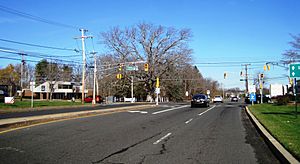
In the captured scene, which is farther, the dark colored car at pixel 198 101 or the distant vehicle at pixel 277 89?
the distant vehicle at pixel 277 89

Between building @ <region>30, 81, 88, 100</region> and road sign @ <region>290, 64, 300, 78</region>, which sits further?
building @ <region>30, 81, 88, 100</region>

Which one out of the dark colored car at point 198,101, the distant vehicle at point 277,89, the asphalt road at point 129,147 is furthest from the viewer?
the distant vehicle at point 277,89

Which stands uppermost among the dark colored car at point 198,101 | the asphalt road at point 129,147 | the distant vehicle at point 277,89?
the distant vehicle at point 277,89

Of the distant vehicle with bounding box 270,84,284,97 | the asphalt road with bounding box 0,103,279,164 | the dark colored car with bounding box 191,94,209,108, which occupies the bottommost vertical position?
the asphalt road with bounding box 0,103,279,164

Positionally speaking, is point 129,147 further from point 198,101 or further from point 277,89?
point 277,89

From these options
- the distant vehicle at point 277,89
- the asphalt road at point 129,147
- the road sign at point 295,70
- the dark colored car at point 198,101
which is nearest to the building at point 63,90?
the distant vehicle at point 277,89

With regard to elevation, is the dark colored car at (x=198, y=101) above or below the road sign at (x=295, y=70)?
below

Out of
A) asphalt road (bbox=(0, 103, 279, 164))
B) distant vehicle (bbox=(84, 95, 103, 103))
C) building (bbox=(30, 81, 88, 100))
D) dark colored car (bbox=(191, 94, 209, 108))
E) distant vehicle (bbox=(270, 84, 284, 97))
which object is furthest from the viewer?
building (bbox=(30, 81, 88, 100))

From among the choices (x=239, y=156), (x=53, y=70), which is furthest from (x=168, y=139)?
(x=53, y=70)

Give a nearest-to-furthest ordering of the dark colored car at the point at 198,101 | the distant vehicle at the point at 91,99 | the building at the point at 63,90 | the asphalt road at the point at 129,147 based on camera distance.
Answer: the asphalt road at the point at 129,147 < the dark colored car at the point at 198,101 < the distant vehicle at the point at 91,99 < the building at the point at 63,90

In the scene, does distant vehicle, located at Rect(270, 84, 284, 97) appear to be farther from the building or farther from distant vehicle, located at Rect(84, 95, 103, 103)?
the building

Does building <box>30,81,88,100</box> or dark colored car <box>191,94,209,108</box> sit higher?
building <box>30,81,88,100</box>

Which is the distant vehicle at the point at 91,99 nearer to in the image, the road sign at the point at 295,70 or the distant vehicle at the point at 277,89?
the distant vehicle at the point at 277,89

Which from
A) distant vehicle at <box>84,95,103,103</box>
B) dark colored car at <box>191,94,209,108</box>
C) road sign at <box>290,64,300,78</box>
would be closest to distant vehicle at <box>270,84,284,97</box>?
dark colored car at <box>191,94,209,108</box>
